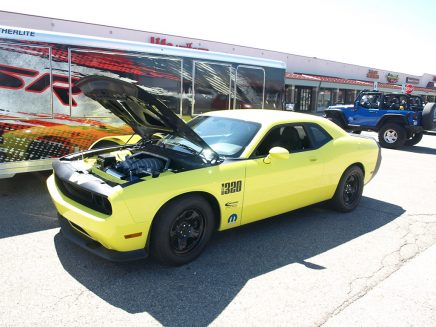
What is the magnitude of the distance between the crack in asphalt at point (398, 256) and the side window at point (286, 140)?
160 centimetres

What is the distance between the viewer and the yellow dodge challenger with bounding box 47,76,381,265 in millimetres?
3371

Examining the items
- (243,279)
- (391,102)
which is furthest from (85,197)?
(391,102)

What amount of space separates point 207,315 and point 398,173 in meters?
7.21

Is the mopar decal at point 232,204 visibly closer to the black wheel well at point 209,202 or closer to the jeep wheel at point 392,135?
the black wheel well at point 209,202

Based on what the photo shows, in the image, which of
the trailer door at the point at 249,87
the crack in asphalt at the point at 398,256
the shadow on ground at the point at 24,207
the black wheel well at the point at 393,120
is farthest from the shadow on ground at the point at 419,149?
the shadow on ground at the point at 24,207

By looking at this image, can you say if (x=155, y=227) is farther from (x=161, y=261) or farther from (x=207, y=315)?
(x=207, y=315)

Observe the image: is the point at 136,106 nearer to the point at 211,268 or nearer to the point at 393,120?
the point at 211,268

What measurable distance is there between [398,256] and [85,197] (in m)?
3.34

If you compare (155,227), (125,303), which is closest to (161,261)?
(155,227)

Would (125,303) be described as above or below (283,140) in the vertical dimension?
below

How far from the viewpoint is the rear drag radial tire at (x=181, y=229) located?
11.4 ft

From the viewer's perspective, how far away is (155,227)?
3455 mm

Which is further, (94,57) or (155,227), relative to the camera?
(94,57)

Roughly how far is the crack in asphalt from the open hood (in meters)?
1.93
